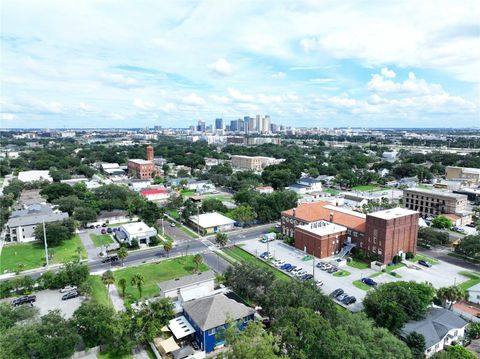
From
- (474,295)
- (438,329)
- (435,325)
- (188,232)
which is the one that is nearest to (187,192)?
(188,232)

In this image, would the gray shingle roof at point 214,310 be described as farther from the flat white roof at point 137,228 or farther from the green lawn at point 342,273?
the flat white roof at point 137,228

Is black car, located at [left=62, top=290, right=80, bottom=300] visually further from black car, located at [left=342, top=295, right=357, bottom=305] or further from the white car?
black car, located at [left=342, top=295, right=357, bottom=305]

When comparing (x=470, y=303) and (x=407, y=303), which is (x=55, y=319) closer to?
(x=407, y=303)

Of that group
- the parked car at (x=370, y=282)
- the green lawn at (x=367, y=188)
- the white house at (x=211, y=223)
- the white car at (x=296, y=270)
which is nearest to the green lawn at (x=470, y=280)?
the parked car at (x=370, y=282)

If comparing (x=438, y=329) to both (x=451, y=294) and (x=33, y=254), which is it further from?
(x=33, y=254)

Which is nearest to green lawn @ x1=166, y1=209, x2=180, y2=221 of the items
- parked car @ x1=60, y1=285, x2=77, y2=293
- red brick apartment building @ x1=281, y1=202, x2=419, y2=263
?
red brick apartment building @ x1=281, y1=202, x2=419, y2=263

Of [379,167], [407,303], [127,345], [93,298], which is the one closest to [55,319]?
[127,345]
